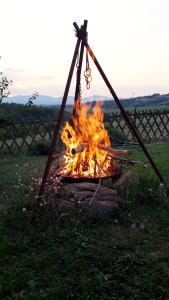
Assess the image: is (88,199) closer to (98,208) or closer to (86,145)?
(98,208)

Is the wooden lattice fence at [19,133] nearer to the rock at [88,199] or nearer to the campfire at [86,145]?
the campfire at [86,145]

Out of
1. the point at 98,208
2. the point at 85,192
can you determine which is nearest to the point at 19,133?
the point at 85,192

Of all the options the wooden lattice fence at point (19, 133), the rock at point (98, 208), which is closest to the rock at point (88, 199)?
the rock at point (98, 208)

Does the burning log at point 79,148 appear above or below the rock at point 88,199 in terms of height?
above

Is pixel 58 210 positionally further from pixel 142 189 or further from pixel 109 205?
pixel 142 189

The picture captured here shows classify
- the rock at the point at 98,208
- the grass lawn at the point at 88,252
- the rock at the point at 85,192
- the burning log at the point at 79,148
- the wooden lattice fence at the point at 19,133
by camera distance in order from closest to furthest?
the grass lawn at the point at 88,252, the rock at the point at 98,208, the rock at the point at 85,192, the burning log at the point at 79,148, the wooden lattice fence at the point at 19,133

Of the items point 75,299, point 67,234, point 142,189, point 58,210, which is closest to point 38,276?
point 75,299

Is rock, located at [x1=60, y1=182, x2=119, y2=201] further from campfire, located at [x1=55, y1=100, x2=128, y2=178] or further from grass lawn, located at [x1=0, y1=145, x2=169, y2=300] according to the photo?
campfire, located at [x1=55, y1=100, x2=128, y2=178]

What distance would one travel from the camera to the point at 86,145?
23.1ft

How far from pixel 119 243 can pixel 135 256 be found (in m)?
0.41

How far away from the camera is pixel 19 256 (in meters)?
4.86

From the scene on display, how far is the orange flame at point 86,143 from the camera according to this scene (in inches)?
277

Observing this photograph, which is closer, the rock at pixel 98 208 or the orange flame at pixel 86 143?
the rock at pixel 98 208

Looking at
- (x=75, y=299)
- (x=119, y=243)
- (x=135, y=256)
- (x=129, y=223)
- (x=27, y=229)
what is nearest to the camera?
(x=75, y=299)
